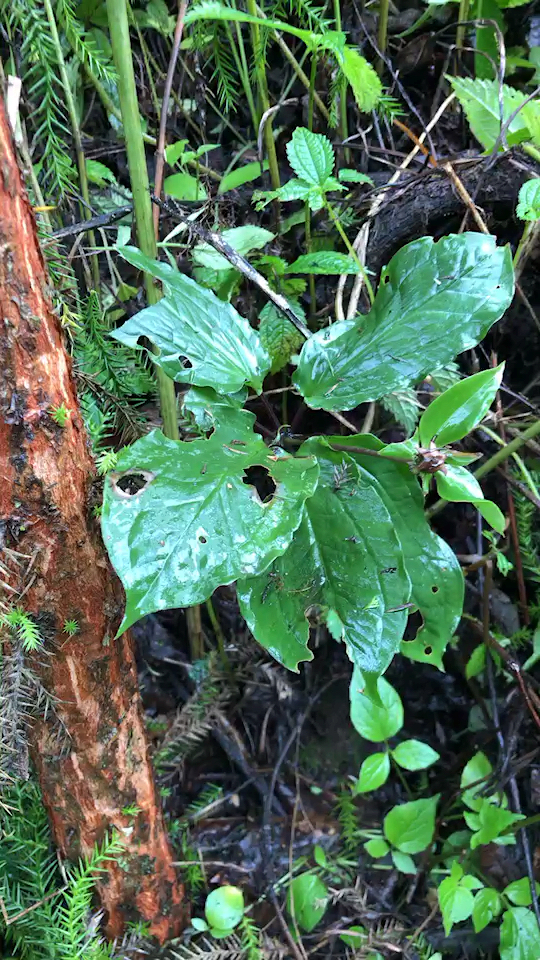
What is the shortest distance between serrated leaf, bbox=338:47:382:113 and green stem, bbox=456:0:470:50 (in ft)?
1.12

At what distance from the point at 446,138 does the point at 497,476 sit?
2.24 feet

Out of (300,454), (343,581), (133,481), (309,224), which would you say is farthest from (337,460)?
(309,224)

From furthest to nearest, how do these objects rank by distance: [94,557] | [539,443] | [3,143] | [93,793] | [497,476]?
[497,476] → [539,443] → [93,793] → [94,557] → [3,143]

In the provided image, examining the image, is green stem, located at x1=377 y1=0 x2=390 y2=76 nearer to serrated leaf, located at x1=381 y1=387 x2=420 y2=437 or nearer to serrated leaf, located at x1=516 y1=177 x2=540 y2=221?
serrated leaf, located at x1=516 y1=177 x2=540 y2=221

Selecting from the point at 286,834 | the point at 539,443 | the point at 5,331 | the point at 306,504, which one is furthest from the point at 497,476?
the point at 5,331

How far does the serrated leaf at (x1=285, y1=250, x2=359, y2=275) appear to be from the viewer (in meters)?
0.88

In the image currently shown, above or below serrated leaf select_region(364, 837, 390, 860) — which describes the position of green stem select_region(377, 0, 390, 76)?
above

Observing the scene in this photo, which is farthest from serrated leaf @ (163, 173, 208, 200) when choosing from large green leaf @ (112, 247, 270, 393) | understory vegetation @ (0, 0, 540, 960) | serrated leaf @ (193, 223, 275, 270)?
large green leaf @ (112, 247, 270, 393)

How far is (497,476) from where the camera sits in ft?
3.92

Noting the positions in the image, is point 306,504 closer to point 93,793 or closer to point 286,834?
point 93,793

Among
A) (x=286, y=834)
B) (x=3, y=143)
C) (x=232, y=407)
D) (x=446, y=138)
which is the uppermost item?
(x=3, y=143)

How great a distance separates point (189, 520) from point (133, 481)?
15cm

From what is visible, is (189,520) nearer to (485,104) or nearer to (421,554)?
(421,554)

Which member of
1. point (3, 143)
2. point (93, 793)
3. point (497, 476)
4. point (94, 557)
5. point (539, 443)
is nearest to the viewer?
point (3, 143)
